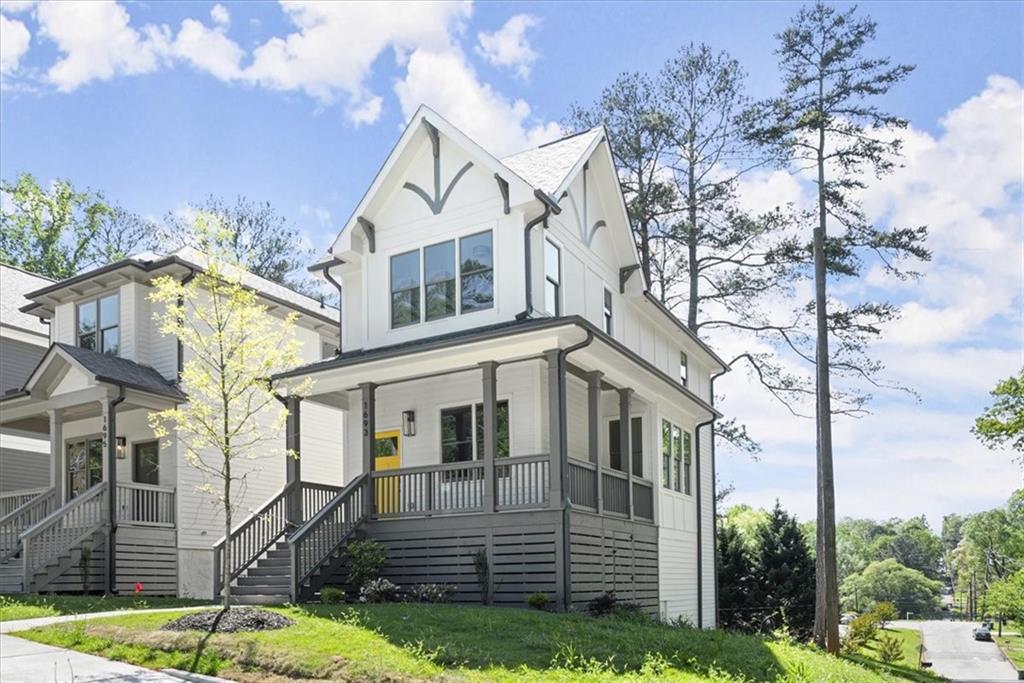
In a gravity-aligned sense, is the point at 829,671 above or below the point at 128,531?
below

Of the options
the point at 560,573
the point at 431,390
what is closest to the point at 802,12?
the point at 431,390

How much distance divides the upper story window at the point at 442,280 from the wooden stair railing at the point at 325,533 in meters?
3.30

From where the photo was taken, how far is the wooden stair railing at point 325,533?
16.2 meters

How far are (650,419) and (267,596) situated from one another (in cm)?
886

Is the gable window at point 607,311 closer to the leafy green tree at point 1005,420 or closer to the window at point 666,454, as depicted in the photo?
the window at point 666,454

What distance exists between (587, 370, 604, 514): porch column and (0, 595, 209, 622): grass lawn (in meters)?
7.08

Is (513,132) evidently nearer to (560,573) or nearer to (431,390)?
(431,390)

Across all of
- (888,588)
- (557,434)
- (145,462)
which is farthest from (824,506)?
(888,588)

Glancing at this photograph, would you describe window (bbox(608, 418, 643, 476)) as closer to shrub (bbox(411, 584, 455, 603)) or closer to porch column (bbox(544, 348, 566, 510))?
porch column (bbox(544, 348, 566, 510))

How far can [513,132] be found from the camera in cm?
3009

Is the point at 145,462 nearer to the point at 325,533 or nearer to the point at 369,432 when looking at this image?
the point at 369,432

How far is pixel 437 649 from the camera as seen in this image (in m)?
10.9

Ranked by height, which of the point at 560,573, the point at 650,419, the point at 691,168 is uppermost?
the point at 691,168

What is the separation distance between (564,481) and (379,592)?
340 centimetres
